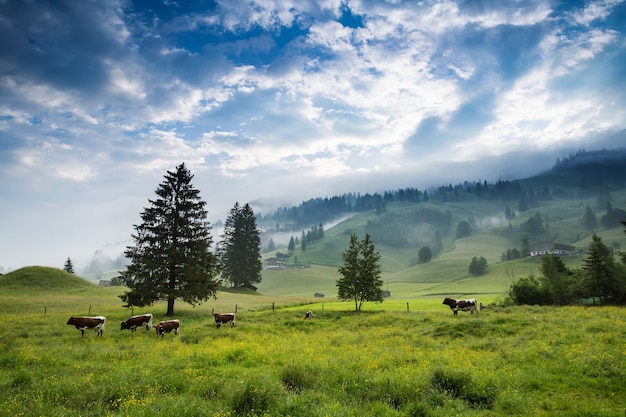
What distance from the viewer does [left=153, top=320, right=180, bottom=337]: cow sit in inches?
1057

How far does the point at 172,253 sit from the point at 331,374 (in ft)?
95.6

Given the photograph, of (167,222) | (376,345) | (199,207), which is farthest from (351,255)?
(376,345)

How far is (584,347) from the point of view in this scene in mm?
17062

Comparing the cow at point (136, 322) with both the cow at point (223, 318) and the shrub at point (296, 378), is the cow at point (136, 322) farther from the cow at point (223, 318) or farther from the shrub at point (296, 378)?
the shrub at point (296, 378)

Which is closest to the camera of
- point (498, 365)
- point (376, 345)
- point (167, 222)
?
point (498, 365)

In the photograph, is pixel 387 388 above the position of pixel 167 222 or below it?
below

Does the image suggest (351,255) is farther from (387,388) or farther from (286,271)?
(286,271)

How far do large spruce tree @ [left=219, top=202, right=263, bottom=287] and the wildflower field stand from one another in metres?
60.3

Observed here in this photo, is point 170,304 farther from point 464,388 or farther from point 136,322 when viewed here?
point 464,388

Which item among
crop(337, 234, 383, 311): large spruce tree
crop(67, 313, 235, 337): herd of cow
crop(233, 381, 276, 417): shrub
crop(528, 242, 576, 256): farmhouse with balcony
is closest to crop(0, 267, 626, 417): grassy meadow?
crop(233, 381, 276, 417): shrub

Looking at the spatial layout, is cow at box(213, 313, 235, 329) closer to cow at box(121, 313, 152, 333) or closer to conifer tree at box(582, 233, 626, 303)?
cow at box(121, 313, 152, 333)

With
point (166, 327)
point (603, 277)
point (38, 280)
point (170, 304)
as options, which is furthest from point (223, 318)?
point (603, 277)

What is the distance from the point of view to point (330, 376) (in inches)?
544

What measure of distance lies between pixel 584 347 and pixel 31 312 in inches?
1890
